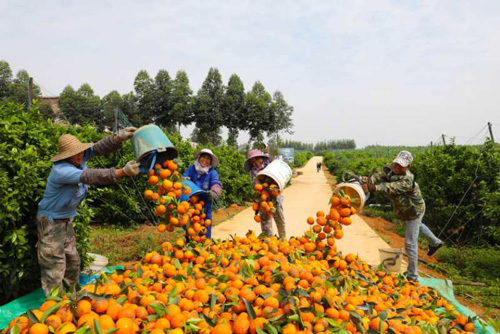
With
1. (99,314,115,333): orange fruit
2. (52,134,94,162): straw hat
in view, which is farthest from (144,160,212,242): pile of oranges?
(99,314,115,333): orange fruit

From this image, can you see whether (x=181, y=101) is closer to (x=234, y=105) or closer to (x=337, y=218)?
(x=234, y=105)

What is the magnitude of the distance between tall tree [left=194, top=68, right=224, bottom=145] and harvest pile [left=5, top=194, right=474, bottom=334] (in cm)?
2855

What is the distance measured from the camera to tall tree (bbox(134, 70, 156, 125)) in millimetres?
33156

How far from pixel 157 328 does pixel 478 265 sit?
22.5ft

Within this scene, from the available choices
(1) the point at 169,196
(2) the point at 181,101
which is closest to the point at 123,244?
(1) the point at 169,196

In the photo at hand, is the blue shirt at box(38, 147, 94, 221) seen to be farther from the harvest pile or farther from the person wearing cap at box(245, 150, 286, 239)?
the person wearing cap at box(245, 150, 286, 239)

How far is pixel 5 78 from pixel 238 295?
1977 inches

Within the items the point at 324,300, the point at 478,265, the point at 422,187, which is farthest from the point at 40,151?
the point at 422,187

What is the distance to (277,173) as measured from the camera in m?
3.75

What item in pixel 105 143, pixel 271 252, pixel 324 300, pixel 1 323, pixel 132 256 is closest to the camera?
pixel 324 300

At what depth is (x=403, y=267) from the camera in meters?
5.86

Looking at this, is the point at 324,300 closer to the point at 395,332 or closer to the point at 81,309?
the point at 395,332

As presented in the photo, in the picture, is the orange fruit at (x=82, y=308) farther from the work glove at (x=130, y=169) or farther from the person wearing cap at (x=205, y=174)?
the person wearing cap at (x=205, y=174)

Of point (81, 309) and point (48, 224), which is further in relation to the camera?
point (48, 224)
